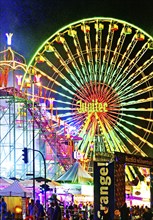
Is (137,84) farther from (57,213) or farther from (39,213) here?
(57,213)

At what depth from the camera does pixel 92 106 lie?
6169 cm

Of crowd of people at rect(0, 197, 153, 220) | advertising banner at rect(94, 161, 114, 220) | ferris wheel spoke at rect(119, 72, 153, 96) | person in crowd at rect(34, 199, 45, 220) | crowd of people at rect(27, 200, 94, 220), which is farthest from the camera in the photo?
ferris wheel spoke at rect(119, 72, 153, 96)

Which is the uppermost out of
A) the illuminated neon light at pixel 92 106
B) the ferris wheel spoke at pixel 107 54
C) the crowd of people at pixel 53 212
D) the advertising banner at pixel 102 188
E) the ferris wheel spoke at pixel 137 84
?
the ferris wheel spoke at pixel 107 54

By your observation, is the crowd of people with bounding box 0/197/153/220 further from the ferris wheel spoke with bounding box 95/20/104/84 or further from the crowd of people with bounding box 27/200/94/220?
the ferris wheel spoke with bounding box 95/20/104/84

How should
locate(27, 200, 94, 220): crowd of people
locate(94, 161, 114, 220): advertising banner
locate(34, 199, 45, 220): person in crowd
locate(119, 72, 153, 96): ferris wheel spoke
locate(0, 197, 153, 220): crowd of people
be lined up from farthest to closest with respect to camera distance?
locate(119, 72, 153, 96): ferris wheel spoke, locate(34, 199, 45, 220): person in crowd, locate(94, 161, 114, 220): advertising banner, locate(0, 197, 153, 220): crowd of people, locate(27, 200, 94, 220): crowd of people

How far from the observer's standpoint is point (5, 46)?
7556 cm

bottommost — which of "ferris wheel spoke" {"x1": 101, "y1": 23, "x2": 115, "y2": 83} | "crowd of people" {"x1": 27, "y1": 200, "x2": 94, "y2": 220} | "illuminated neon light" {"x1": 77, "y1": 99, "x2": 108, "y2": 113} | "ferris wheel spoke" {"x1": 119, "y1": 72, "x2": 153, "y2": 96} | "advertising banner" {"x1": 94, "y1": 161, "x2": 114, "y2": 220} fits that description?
"crowd of people" {"x1": 27, "y1": 200, "x2": 94, "y2": 220}

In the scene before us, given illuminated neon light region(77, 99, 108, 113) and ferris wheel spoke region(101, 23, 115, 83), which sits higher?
ferris wheel spoke region(101, 23, 115, 83)

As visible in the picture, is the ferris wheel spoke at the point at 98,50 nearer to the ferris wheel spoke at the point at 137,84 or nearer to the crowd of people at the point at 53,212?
the ferris wheel spoke at the point at 137,84

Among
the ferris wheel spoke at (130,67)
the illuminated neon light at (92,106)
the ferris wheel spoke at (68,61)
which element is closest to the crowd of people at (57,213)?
the illuminated neon light at (92,106)

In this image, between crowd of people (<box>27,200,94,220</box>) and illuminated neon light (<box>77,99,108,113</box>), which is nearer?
crowd of people (<box>27,200,94,220</box>)

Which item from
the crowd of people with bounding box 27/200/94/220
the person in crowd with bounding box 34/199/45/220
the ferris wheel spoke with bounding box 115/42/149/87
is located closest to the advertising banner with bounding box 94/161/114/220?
the crowd of people with bounding box 27/200/94/220

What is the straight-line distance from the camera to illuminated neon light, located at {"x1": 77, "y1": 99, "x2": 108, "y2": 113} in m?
60.8

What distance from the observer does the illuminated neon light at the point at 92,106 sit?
6078cm
